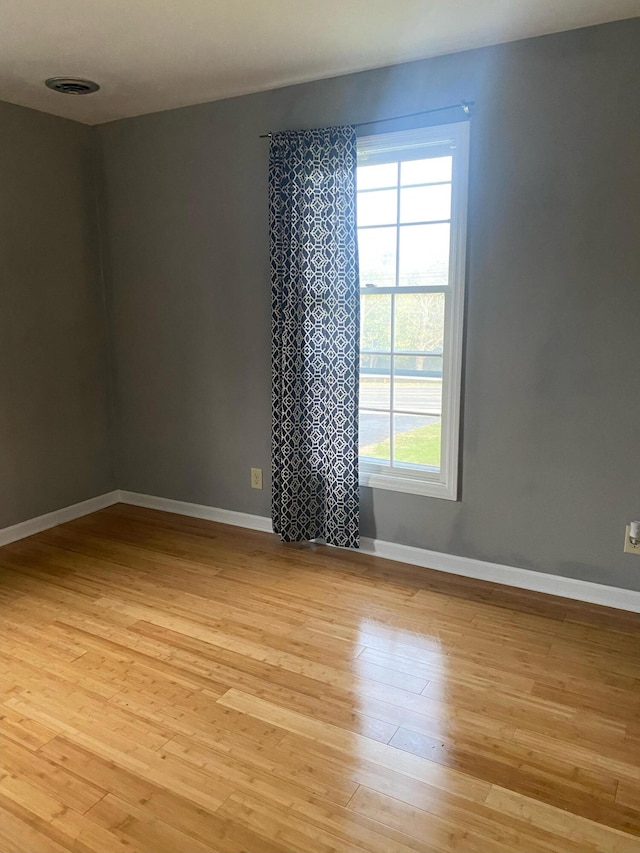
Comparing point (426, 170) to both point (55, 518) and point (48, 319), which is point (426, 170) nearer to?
point (48, 319)

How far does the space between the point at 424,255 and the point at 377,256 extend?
254 mm

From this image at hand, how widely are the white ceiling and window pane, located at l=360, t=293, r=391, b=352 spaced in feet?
3.59

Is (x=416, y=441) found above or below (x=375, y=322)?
below

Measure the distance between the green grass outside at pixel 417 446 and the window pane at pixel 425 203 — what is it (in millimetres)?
1009

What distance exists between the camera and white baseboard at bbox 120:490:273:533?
3.81 metres

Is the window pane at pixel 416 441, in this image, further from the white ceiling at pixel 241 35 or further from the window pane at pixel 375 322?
the white ceiling at pixel 241 35

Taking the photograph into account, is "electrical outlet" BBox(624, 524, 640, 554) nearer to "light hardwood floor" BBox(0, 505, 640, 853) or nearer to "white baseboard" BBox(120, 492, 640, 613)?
"white baseboard" BBox(120, 492, 640, 613)

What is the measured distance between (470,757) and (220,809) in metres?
0.77

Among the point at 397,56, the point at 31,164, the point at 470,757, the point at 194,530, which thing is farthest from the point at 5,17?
the point at 470,757

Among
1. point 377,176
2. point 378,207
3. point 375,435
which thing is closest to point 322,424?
point 375,435

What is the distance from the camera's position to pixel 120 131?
384 centimetres

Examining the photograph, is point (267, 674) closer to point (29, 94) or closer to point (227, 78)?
point (227, 78)

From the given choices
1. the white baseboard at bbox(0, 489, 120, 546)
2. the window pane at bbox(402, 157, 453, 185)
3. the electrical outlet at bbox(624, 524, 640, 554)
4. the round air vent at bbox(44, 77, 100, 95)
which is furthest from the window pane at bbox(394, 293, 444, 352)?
the white baseboard at bbox(0, 489, 120, 546)

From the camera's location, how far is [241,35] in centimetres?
257
